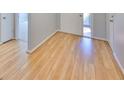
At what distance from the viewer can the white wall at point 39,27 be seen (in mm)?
3273

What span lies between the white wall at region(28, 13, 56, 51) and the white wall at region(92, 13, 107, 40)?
1.02 m

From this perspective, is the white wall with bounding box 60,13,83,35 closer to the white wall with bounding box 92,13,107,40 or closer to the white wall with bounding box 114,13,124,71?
the white wall with bounding box 92,13,107,40

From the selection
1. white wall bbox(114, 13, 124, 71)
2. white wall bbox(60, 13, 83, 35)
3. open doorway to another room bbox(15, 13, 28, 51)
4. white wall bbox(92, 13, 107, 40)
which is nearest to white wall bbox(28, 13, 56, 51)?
open doorway to another room bbox(15, 13, 28, 51)

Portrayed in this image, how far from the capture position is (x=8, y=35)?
3.10 metres

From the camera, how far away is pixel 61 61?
2.93m

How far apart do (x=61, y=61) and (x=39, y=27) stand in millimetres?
1065

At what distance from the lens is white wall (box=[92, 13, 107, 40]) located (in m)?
3.94

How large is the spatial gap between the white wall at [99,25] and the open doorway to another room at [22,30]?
1435 millimetres

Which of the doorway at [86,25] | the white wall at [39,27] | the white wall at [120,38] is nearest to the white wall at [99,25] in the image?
the doorway at [86,25]

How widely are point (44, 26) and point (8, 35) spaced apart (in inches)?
42.8

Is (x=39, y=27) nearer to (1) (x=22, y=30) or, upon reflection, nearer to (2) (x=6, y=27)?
(1) (x=22, y=30)

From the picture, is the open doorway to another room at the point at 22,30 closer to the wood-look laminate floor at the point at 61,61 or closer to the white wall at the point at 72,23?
the wood-look laminate floor at the point at 61,61
